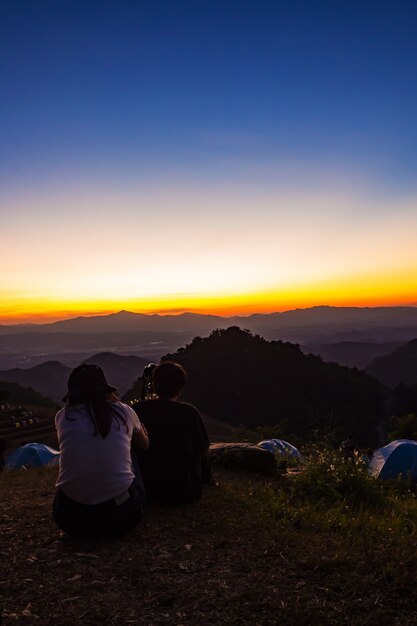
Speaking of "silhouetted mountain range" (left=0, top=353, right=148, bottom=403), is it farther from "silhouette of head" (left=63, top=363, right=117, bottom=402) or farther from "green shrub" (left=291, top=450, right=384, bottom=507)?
"silhouette of head" (left=63, top=363, right=117, bottom=402)

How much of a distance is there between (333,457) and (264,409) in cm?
6420

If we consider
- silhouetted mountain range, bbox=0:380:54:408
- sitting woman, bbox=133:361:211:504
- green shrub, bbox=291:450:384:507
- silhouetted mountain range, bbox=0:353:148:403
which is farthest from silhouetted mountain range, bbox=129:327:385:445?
silhouetted mountain range, bbox=0:353:148:403

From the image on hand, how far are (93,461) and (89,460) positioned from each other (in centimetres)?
3

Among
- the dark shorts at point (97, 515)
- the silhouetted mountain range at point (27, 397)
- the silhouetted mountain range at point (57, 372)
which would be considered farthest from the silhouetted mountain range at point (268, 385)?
the silhouetted mountain range at point (57, 372)

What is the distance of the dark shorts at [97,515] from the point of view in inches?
161

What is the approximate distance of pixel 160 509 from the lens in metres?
5.27

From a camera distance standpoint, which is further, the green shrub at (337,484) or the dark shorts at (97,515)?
the green shrub at (337,484)

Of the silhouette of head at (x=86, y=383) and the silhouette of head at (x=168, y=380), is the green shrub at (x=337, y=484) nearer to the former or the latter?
the silhouette of head at (x=168, y=380)

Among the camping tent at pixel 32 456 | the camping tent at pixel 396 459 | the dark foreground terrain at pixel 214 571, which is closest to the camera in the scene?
the dark foreground terrain at pixel 214 571

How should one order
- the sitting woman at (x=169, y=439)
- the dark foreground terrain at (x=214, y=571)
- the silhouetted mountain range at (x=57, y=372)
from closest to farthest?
the dark foreground terrain at (x=214, y=571)
the sitting woman at (x=169, y=439)
the silhouetted mountain range at (x=57, y=372)

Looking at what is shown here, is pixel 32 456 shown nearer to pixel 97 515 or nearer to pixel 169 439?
pixel 169 439

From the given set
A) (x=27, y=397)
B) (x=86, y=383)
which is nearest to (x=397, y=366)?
→ (x=27, y=397)

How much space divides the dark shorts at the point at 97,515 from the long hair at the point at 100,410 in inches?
23.3

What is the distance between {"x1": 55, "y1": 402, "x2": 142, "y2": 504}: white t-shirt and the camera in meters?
4.01
